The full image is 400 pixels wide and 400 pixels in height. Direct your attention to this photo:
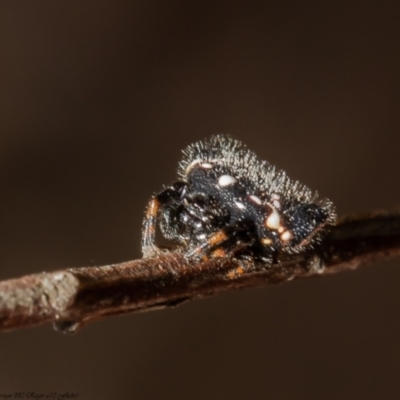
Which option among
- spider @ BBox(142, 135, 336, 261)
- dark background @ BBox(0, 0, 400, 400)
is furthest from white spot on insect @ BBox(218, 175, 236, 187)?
dark background @ BBox(0, 0, 400, 400)

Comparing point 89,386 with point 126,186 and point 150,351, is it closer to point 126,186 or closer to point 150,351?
point 150,351

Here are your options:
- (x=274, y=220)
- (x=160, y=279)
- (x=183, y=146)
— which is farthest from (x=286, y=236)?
(x=183, y=146)

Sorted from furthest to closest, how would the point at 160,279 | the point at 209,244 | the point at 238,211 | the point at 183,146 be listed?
the point at 183,146 < the point at 238,211 < the point at 209,244 < the point at 160,279

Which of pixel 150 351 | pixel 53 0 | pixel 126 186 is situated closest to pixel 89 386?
pixel 150 351

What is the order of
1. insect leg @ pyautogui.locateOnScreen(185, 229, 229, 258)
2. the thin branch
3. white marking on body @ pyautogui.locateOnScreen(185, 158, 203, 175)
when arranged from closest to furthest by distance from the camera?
the thin branch, insect leg @ pyautogui.locateOnScreen(185, 229, 229, 258), white marking on body @ pyautogui.locateOnScreen(185, 158, 203, 175)

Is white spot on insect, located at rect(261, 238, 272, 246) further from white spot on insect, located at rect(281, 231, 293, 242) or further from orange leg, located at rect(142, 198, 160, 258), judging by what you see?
orange leg, located at rect(142, 198, 160, 258)

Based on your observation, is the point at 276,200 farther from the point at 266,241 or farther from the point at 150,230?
the point at 150,230

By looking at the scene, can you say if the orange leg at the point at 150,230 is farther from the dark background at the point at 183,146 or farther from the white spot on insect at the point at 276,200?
the dark background at the point at 183,146
